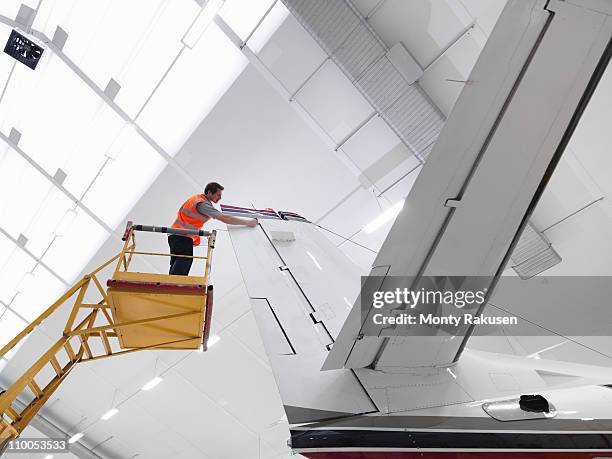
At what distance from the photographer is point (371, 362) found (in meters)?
2.87

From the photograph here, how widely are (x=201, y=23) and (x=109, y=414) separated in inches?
543

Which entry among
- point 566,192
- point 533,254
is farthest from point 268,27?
point 533,254

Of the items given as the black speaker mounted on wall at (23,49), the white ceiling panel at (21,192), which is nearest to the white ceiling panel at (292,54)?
the black speaker mounted on wall at (23,49)

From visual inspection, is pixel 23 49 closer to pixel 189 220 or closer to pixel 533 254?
pixel 189 220

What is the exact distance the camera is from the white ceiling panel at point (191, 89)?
7.34 meters

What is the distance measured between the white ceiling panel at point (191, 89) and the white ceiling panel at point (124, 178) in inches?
16.9

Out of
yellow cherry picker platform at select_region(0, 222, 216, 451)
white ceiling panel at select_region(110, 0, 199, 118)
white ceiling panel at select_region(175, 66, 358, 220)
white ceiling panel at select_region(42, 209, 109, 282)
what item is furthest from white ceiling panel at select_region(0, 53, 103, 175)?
yellow cherry picker platform at select_region(0, 222, 216, 451)

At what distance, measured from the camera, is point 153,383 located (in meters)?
13.3

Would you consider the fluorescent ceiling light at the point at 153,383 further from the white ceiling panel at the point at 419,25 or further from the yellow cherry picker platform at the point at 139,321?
the white ceiling panel at the point at 419,25

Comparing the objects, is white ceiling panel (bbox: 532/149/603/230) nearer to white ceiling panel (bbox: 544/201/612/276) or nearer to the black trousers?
white ceiling panel (bbox: 544/201/612/276)

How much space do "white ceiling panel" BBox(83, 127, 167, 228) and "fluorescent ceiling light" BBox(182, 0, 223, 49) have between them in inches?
85.2

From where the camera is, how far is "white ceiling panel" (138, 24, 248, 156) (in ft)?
24.1

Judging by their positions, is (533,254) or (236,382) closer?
(533,254)

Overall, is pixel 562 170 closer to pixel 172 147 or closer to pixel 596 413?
pixel 596 413
